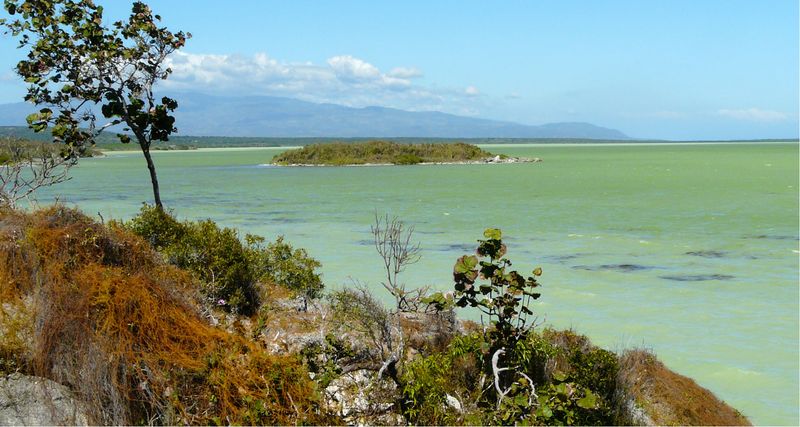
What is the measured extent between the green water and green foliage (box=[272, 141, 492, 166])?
1610 inches

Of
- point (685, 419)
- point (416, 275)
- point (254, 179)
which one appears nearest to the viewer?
point (685, 419)

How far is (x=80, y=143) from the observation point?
10.7 metres

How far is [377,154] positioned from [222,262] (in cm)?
8255

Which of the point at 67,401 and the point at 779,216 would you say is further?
the point at 779,216

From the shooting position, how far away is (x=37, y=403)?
518cm

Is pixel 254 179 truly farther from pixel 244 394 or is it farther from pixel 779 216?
pixel 244 394

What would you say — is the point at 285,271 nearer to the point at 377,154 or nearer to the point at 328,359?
the point at 328,359

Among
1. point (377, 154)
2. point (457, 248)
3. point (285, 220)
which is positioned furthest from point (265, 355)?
point (377, 154)

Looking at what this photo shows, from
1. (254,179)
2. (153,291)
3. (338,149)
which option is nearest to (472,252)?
(153,291)

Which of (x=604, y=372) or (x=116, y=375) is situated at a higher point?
(x=116, y=375)

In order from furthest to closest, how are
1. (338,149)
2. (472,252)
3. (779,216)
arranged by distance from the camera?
(338,149) → (779,216) → (472,252)

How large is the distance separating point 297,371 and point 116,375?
4.62ft

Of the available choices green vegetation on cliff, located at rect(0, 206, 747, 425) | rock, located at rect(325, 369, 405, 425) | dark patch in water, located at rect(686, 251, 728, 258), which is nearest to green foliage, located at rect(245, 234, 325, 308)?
green vegetation on cliff, located at rect(0, 206, 747, 425)

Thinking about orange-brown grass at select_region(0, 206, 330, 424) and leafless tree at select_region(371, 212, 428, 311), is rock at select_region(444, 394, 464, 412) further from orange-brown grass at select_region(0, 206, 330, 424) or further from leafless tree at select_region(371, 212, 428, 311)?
orange-brown grass at select_region(0, 206, 330, 424)
